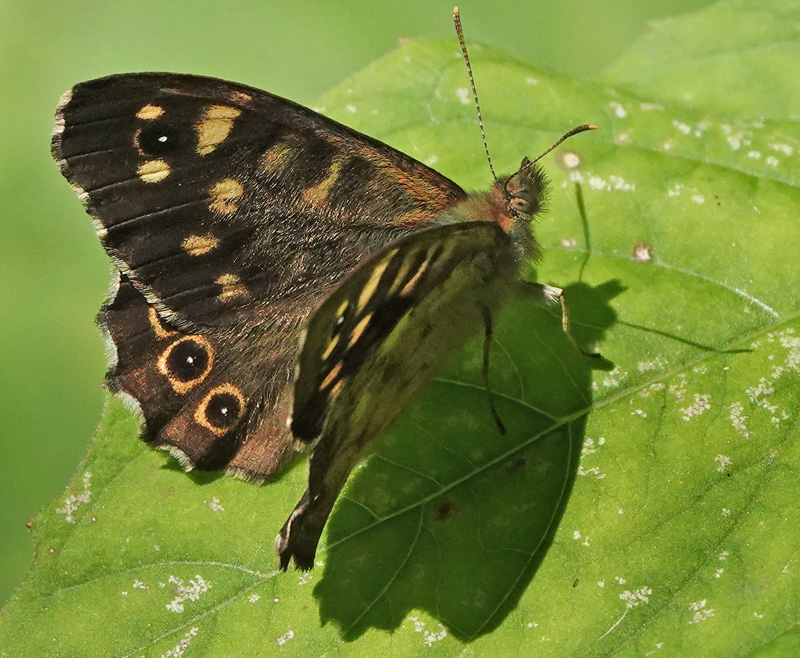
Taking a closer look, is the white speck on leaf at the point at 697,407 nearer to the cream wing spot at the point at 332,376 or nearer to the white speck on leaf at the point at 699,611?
the white speck on leaf at the point at 699,611

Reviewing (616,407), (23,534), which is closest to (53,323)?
(23,534)

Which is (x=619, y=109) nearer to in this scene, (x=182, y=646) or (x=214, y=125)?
(x=214, y=125)

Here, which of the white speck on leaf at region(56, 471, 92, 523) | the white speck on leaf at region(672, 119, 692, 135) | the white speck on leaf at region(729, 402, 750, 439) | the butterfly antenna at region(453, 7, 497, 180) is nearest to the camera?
the white speck on leaf at region(729, 402, 750, 439)

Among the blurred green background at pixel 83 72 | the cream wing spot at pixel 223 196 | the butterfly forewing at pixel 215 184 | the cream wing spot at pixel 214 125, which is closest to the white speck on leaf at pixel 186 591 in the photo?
the butterfly forewing at pixel 215 184

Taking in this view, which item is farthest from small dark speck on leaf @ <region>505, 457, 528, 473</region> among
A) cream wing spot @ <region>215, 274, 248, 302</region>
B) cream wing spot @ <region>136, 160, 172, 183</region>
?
cream wing spot @ <region>136, 160, 172, 183</region>

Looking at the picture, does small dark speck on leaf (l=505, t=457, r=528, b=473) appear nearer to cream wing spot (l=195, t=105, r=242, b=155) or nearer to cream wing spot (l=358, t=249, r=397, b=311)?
cream wing spot (l=358, t=249, r=397, b=311)

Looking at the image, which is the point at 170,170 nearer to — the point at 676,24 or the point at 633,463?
the point at 633,463

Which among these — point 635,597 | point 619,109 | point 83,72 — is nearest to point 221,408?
point 635,597
